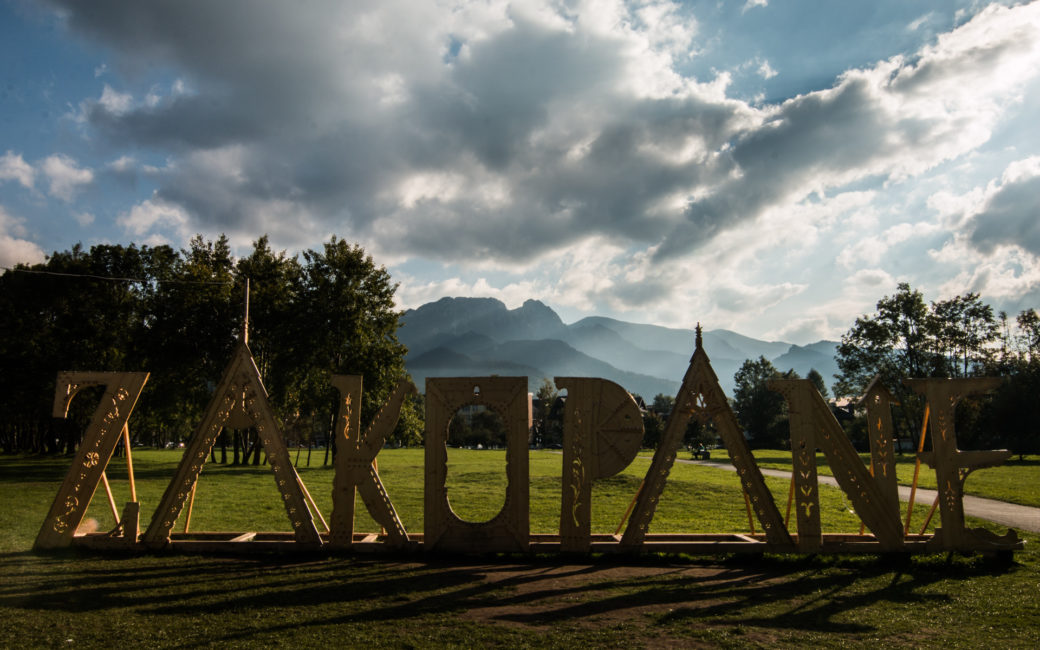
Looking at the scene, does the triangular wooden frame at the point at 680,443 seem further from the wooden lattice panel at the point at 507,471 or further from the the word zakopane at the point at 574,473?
the wooden lattice panel at the point at 507,471

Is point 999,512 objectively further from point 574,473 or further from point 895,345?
point 895,345

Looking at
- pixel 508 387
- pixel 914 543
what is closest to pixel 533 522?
pixel 508 387

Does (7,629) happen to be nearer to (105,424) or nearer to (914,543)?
(105,424)

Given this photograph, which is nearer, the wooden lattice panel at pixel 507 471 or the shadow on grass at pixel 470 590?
the shadow on grass at pixel 470 590

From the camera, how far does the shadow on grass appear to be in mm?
7059

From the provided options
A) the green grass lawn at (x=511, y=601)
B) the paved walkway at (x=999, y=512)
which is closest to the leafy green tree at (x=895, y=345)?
the paved walkway at (x=999, y=512)

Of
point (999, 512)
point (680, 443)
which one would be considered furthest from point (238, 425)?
point (999, 512)

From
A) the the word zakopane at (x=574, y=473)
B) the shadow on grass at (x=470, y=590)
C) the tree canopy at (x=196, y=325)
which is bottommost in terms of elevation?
the shadow on grass at (x=470, y=590)

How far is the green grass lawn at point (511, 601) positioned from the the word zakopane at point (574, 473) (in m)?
0.36

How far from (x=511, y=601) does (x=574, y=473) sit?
2.87 meters

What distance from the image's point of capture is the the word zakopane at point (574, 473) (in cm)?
1008

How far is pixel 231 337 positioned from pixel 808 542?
28500 millimetres

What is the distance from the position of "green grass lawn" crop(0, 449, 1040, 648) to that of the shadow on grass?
3 centimetres

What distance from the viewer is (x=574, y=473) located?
401 inches
